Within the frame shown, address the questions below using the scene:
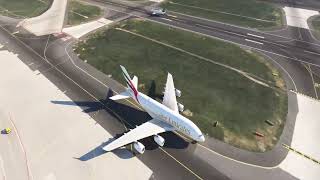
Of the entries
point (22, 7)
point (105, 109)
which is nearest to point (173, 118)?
point (105, 109)

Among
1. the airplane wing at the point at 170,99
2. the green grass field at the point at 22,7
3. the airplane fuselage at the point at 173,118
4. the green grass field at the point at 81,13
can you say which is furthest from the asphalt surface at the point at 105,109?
the green grass field at the point at 22,7

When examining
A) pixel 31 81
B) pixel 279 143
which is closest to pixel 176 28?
pixel 31 81

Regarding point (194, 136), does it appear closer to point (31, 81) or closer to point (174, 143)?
point (174, 143)

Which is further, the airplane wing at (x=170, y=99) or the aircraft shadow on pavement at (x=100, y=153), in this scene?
the airplane wing at (x=170, y=99)

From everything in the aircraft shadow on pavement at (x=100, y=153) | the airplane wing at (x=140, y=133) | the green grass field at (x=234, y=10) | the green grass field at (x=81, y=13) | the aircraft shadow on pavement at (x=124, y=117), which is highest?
the green grass field at (x=234, y=10)

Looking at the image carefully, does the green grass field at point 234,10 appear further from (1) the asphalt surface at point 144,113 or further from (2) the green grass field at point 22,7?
(2) the green grass field at point 22,7

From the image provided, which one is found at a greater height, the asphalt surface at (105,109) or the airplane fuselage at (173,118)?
the airplane fuselage at (173,118)
